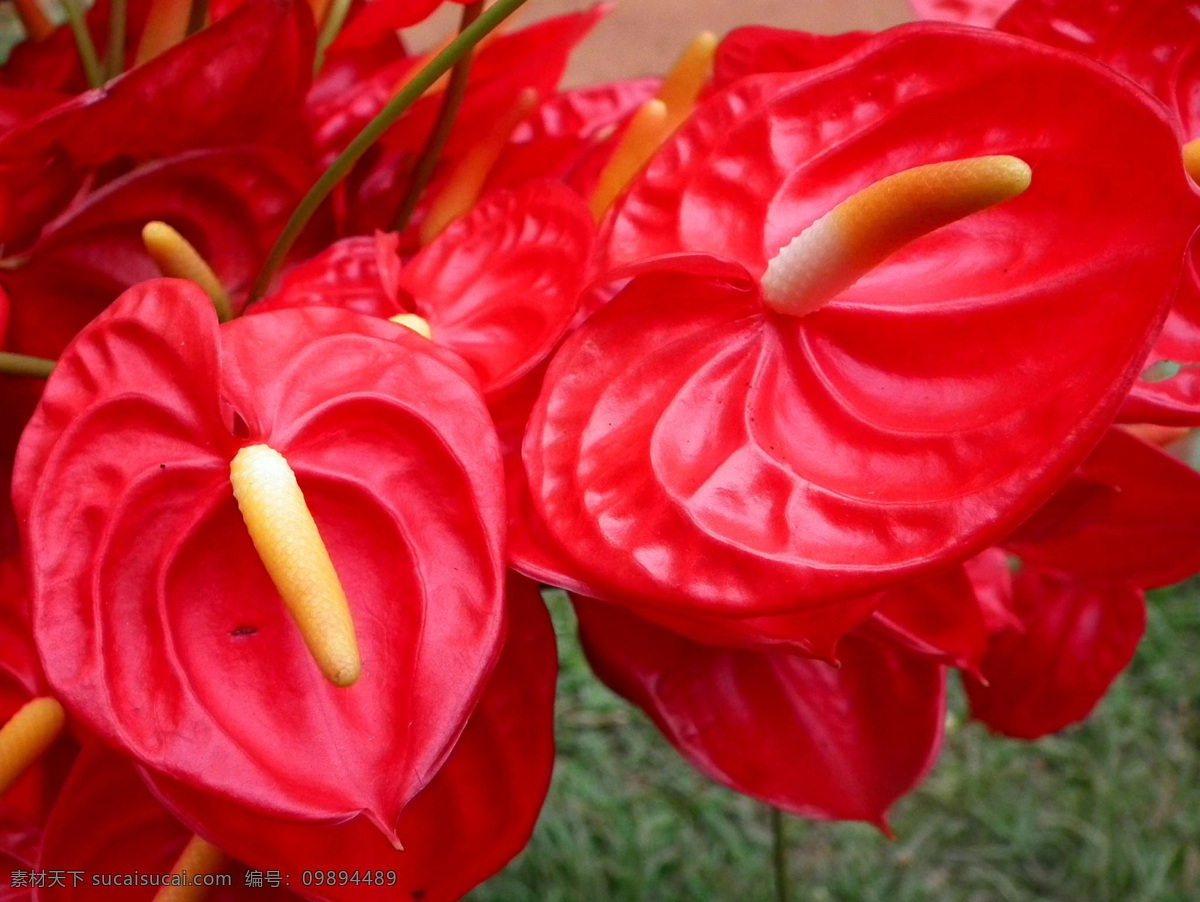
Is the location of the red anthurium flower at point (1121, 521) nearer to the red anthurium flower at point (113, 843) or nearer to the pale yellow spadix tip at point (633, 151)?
the pale yellow spadix tip at point (633, 151)

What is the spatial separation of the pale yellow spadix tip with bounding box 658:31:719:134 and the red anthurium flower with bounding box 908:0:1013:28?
9cm

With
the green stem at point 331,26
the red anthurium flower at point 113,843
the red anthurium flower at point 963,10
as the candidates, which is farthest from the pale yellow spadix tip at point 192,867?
the red anthurium flower at point 963,10

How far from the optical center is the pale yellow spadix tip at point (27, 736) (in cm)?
37

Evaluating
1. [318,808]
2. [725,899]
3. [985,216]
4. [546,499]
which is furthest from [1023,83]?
[725,899]

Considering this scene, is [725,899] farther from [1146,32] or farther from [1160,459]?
[1146,32]

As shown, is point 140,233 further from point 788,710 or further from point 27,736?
point 788,710

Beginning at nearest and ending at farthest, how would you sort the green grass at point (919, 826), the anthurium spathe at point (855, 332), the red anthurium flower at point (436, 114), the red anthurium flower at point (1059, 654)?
the anthurium spathe at point (855, 332) → the red anthurium flower at point (436, 114) → the red anthurium flower at point (1059, 654) → the green grass at point (919, 826)

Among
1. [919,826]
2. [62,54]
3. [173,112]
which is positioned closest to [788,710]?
[173,112]

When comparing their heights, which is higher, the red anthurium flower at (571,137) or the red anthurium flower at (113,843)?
the red anthurium flower at (571,137)

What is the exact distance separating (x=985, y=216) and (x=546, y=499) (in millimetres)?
166

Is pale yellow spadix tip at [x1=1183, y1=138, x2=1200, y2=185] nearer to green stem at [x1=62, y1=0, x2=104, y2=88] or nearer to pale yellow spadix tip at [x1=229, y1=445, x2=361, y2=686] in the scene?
pale yellow spadix tip at [x1=229, y1=445, x2=361, y2=686]

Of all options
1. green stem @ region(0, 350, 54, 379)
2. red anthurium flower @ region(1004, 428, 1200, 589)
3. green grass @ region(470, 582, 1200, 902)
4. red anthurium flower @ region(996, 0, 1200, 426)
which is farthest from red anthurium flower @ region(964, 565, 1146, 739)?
green grass @ region(470, 582, 1200, 902)

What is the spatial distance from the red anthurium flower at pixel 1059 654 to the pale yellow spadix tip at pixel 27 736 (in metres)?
0.48

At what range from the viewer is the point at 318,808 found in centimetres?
29
